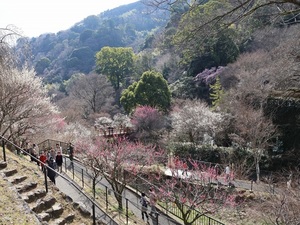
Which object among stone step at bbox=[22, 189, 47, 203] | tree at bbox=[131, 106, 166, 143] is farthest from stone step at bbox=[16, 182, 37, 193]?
tree at bbox=[131, 106, 166, 143]

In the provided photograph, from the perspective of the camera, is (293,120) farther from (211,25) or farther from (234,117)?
(211,25)

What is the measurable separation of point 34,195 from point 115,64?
42460mm

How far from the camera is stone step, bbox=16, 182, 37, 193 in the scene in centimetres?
757

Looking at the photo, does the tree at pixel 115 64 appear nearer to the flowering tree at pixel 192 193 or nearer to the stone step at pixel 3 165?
the flowering tree at pixel 192 193

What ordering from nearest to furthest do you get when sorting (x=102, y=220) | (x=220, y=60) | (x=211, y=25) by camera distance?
(x=211, y=25) < (x=102, y=220) < (x=220, y=60)

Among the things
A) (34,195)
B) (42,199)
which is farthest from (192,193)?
(34,195)

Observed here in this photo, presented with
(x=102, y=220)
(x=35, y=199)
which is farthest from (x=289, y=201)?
(x=35, y=199)

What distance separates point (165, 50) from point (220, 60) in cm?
1905

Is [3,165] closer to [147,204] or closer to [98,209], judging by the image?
[98,209]

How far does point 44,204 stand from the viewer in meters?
7.34

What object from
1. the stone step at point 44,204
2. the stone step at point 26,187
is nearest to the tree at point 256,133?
the stone step at point 44,204

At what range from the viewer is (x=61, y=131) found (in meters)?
27.6

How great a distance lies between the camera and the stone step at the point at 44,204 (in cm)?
697

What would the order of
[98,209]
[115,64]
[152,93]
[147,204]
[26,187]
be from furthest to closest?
[115,64]
[152,93]
[147,204]
[98,209]
[26,187]
